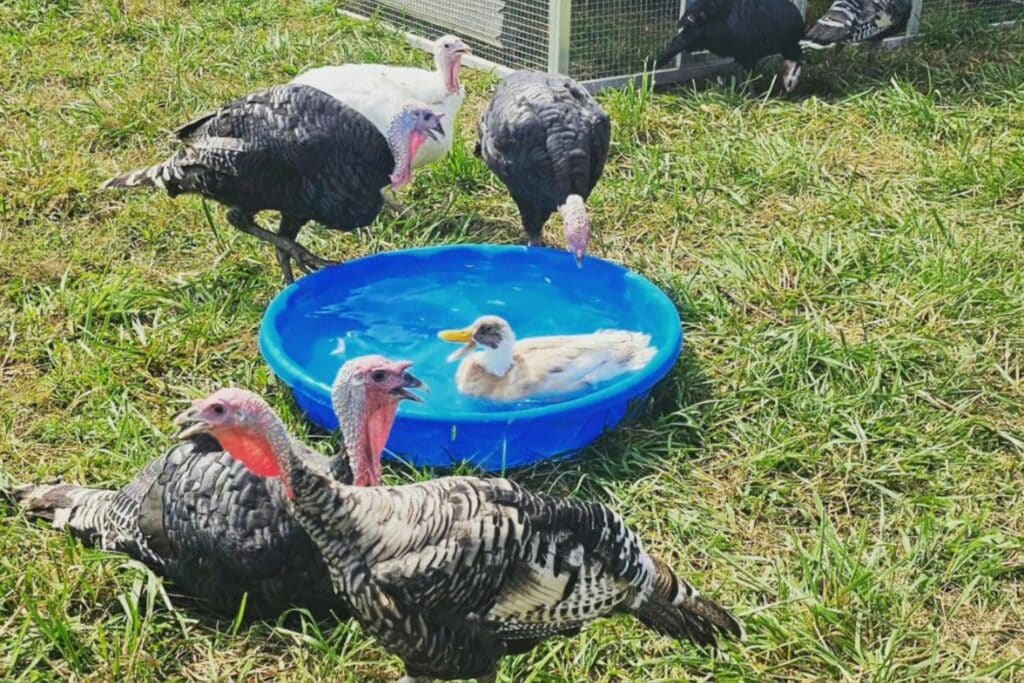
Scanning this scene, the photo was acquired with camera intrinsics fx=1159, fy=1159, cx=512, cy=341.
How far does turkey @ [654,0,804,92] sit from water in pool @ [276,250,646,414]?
9.19 feet

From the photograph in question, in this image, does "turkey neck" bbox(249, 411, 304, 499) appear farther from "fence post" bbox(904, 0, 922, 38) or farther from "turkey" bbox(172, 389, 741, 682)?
"fence post" bbox(904, 0, 922, 38)

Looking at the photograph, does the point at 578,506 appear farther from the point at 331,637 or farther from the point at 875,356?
the point at 875,356

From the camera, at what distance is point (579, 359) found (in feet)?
13.3

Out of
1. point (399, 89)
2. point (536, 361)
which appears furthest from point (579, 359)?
point (399, 89)

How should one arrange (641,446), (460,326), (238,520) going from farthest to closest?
1. (460,326)
2. (641,446)
3. (238,520)

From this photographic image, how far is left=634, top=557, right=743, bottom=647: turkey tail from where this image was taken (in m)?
2.79

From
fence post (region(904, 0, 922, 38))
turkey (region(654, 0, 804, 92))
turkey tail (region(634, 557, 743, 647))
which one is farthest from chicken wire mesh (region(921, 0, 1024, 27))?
turkey tail (region(634, 557, 743, 647))

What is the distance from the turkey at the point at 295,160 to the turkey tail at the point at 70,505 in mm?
1546

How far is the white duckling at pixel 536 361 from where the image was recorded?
3912mm

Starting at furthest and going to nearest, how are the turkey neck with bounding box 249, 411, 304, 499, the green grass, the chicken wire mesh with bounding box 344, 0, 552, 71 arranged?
the chicken wire mesh with bounding box 344, 0, 552, 71
the green grass
the turkey neck with bounding box 249, 411, 304, 499

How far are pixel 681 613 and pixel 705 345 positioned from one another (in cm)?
178

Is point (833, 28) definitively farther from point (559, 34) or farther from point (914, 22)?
point (559, 34)

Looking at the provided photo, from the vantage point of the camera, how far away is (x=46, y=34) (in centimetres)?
761

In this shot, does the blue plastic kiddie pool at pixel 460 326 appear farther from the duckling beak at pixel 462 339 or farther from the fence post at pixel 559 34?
the fence post at pixel 559 34
